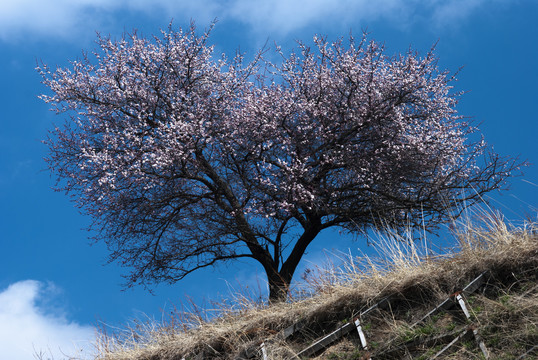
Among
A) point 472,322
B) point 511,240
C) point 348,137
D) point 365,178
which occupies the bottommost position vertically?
point 472,322

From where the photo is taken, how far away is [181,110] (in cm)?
1365

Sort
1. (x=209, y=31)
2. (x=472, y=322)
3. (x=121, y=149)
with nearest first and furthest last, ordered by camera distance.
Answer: (x=472, y=322) < (x=121, y=149) < (x=209, y=31)

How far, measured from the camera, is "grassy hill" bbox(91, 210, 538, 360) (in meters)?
6.49

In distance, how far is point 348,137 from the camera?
43.5 ft

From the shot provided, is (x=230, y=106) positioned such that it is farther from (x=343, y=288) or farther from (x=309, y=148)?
(x=343, y=288)

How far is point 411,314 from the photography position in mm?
7293

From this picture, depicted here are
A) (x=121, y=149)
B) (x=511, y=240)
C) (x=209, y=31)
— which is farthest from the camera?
(x=209, y=31)

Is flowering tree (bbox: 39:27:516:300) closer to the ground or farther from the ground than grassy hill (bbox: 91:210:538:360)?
farther from the ground

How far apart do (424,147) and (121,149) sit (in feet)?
24.6

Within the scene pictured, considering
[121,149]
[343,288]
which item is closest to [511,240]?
[343,288]

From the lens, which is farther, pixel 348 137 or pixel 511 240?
pixel 348 137

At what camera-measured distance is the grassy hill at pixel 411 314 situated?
649 centimetres

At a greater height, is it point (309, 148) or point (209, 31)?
point (209, 31)

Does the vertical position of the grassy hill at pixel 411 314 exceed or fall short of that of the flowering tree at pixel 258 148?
it falls short
